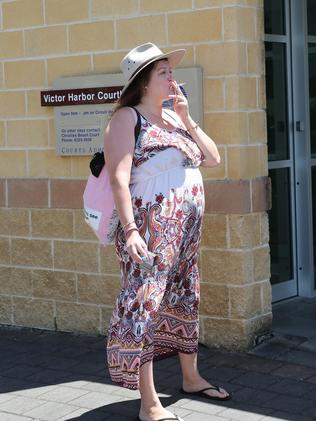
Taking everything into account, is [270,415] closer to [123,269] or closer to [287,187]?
[123,269]

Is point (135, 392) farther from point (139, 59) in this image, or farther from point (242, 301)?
point (139, 59)

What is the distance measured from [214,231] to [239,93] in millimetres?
948

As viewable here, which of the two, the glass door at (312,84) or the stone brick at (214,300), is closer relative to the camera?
the stone brick at (214,300)

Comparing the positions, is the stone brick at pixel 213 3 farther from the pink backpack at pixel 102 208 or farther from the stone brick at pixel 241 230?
the pink backpack at pixel 102 208

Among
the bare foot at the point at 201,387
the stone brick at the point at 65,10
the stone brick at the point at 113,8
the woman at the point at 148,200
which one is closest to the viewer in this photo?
the woman at the point at 148,200

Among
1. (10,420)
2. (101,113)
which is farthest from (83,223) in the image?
(10,420)

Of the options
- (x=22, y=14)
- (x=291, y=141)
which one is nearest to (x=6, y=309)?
(x=22, y=14)

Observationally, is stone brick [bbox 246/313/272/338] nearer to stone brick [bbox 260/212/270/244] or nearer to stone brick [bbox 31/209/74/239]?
stone brick [bbox 260/212/270/244]

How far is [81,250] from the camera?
6.69m

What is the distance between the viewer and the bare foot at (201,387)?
5.15 m

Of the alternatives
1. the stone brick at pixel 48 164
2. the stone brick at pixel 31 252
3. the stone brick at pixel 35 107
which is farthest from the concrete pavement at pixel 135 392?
the stone brick at pixel 35 107

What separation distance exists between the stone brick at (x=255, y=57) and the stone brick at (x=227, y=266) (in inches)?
48.8

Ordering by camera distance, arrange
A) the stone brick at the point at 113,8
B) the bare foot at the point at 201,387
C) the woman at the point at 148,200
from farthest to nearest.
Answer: the stone brick at the point at 113,8
the bare foot at the point at 201,387
the woman at the point at 148,200

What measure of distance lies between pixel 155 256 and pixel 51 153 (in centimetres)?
231
